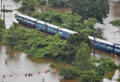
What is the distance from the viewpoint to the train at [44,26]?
4597 cm

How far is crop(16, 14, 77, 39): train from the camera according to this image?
46.0 meters

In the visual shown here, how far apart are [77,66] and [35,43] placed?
9.69 meters

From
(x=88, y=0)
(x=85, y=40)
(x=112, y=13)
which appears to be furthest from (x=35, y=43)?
(x=112, y=13)

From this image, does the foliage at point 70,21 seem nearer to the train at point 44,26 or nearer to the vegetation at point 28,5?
the train at point 44,26

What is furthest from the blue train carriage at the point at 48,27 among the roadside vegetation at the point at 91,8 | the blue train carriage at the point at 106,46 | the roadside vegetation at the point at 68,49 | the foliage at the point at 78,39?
the foliage at the point at 78,39

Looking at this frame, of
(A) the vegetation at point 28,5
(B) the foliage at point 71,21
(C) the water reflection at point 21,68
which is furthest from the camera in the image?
(A) the vegetation at point 28,5

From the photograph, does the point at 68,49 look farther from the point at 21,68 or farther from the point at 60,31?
the point at 60,31

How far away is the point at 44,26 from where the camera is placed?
49031 mm

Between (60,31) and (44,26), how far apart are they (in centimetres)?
347

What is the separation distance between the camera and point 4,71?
35.4m

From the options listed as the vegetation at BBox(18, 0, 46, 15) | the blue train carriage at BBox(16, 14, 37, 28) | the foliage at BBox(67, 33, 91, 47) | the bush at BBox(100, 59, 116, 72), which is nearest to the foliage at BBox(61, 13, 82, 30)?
the blue train carriage at BBox(16, 14, 37, 28)

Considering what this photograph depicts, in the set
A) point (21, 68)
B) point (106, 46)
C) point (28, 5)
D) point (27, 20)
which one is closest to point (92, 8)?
point (27, 20)

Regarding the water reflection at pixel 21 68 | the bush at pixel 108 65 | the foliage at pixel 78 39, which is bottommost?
the water reflection at pixel 21 68

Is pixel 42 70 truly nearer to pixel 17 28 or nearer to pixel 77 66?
pixel 77 66
